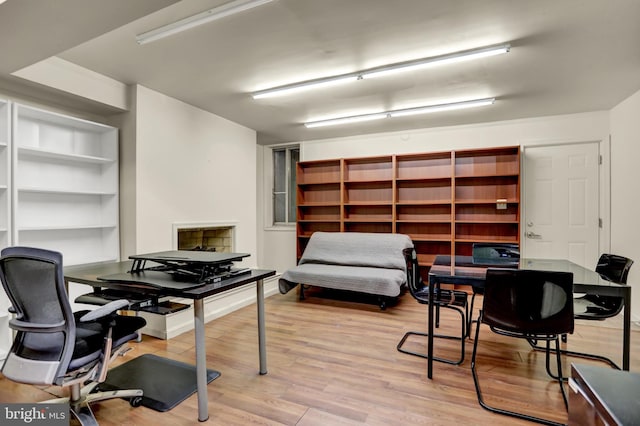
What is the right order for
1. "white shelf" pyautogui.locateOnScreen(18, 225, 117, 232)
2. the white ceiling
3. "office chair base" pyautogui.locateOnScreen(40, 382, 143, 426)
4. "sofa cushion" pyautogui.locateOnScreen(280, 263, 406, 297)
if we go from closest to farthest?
1. "office chair base" pyautogui.locateOnScreen(40, 382, 143, 426)
2. the white ceiling
3. "white shelf" pyautogui.locateOnScreen(18, 225, 117, 232)
4. "sofa cushion" pyautogui.locateOnScreen(280, 263, 406, 297)

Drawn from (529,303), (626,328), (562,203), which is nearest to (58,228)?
(529,303)

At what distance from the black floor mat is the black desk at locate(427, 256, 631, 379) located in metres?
1.79

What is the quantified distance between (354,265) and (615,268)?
9.41 ft

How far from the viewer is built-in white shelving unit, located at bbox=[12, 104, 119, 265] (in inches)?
112

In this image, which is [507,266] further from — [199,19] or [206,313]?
[206,313]

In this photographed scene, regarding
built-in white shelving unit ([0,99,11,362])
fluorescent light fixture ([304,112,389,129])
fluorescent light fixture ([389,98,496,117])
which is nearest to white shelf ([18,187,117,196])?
built-in white shelving unit ([0,99,11,362])

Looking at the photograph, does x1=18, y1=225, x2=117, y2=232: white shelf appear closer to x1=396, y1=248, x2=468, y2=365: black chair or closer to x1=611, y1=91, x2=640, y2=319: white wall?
x1=396, y1=248, x2=468, y2=365: black chair

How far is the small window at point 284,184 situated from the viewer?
6.19 metres

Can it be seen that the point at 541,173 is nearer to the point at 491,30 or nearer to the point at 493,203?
the point at 493,203

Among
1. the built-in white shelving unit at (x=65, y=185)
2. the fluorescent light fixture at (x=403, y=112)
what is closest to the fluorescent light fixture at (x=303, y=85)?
the fluorescent light fixture at (x=403, y=112)

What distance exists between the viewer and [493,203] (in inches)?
185

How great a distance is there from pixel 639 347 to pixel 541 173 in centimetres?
245

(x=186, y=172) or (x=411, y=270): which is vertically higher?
(x=186, y=172)

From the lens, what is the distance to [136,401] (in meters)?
2.02
